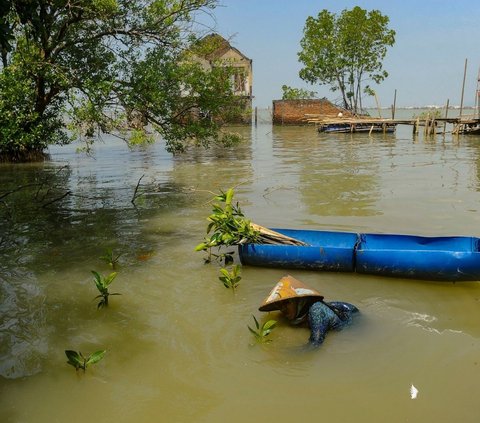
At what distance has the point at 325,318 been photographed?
4.58 metres

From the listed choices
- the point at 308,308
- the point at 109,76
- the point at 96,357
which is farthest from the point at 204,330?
the point at 109,76

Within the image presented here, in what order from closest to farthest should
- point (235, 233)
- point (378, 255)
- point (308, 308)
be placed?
point (308, 308)
point (378, 255)
point (235, 233)

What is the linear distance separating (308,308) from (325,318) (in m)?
0.26

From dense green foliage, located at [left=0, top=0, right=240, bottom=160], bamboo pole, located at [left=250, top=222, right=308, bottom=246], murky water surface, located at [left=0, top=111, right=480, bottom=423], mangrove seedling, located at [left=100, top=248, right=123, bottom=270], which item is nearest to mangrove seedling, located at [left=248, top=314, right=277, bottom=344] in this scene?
murky water surface, located at [left=0, top=111, right=480, bottom=423]

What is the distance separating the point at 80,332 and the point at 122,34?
473 inches

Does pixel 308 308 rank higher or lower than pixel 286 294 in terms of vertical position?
lower

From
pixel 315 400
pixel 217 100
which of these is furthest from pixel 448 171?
pixel 315 400

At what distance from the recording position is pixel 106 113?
45.7 feet

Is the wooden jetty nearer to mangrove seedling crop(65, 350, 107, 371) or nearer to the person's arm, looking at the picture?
the person's arm

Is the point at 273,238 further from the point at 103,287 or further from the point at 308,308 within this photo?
the point at 103,287

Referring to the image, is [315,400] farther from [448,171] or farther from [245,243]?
[448,171]

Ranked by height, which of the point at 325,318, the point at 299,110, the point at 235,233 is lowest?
the point at 325,318

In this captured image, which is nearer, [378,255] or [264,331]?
[264,331]

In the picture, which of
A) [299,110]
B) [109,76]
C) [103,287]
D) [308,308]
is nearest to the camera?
[308,308]
